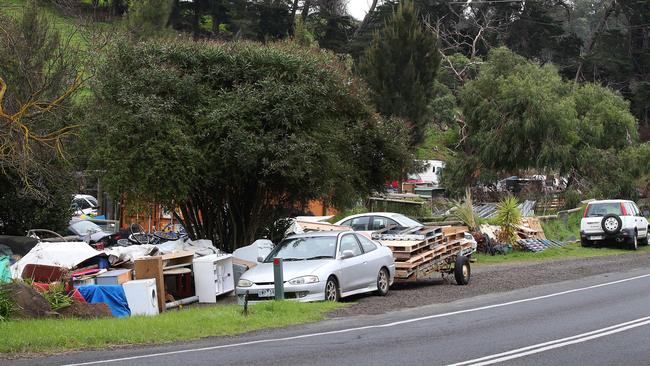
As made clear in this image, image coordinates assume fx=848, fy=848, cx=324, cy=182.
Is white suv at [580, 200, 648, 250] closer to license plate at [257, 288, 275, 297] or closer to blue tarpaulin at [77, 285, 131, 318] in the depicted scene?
license plate at [257, 288, 275, 297]

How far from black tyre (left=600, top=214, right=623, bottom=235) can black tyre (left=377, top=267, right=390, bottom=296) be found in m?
15.6

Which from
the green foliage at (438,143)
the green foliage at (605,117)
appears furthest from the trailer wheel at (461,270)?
the green foliage at (438,143)

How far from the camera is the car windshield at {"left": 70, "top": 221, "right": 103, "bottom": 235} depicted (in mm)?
27438

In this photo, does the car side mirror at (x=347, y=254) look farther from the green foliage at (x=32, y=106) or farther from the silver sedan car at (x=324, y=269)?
the green foliage at (x=32, y=106)

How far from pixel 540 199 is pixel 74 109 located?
83.7ft

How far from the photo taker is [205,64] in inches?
862

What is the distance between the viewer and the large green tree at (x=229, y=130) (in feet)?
65.0

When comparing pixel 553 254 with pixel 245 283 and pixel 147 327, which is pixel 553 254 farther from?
pixel 147 327

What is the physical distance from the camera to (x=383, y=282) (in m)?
18.5

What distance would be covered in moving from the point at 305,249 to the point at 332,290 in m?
1.34

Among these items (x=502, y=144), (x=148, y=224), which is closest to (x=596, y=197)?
(x=502, y=144)

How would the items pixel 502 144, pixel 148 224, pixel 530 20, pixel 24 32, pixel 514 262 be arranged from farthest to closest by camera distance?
pixel 530 20 → pixel 502 144 → pixel 148 224 → pixel 514 262 → pixel 24 32

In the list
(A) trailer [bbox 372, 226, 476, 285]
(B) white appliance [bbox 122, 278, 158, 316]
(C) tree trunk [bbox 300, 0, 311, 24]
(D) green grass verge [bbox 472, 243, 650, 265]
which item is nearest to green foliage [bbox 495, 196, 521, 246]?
(D) green grass verge [bbox 472, 243, 650, 265]

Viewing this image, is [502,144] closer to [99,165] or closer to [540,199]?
[540,199]
